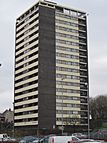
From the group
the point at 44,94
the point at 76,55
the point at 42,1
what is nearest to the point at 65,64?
the point at 76,55

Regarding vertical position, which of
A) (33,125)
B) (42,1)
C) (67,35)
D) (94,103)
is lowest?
(33,125)

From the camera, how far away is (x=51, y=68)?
125062 mm

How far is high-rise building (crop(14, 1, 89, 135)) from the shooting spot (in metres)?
120

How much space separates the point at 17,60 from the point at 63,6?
30.3 metres

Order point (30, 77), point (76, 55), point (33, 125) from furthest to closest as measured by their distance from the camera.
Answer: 1. point (76, 55)
2. point (30, 77)
3. point (33, 125)

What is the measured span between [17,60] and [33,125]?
35285mm

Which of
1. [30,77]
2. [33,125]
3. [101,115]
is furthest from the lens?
[101,115]

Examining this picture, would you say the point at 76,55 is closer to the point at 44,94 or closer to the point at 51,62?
the point at 51,62

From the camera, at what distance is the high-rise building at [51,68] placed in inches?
4742

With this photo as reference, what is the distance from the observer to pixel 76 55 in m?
135

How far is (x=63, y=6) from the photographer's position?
140 m

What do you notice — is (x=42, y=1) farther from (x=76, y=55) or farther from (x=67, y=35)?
(x=76, y=55)

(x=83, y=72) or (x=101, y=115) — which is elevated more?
(x=83, y=72)

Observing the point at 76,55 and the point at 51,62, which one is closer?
the point at 51,62
